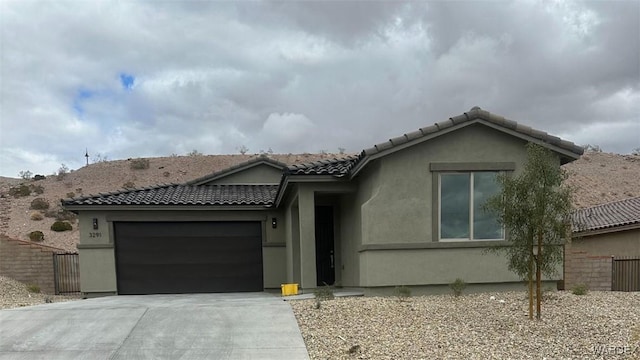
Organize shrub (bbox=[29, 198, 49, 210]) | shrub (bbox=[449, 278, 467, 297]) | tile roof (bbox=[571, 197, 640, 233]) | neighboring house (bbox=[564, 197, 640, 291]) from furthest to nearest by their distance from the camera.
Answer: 1. shrub (bbox=[29, 198, 49, 210])
2. tile roof (bbox=[571, 197, 640, 233])
3. neighboring house (bbox=[564, 197, 640, 291])
4. shrub (bbox=[449, 278, 467, 297])

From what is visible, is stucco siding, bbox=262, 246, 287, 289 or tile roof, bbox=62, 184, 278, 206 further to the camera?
stucco siding, bbox=262, 246, 287, 289

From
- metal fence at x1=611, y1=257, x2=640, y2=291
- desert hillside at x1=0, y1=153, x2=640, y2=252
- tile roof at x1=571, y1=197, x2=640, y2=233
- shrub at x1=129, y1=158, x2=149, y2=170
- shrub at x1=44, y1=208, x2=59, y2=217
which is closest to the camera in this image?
metal fence at x1=611, y1=257, x2=640, y2=291

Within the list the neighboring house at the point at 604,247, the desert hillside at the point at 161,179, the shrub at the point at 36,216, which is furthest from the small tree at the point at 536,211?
the shrub at the point at 36,216

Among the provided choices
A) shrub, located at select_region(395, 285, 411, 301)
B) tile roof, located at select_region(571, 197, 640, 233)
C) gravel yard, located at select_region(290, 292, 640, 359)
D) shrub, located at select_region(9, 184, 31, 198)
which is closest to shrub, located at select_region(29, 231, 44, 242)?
shrub, located at select_region(9, 184, 31, 198)

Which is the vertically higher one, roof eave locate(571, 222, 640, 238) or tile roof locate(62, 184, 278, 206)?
tile roof locate(62, 184, 278, 206)

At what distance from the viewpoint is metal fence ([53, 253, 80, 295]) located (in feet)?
56.4

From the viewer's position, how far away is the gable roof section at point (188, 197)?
15801mm

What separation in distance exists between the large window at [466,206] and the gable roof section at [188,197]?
693 cm

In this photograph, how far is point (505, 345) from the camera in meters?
7.11

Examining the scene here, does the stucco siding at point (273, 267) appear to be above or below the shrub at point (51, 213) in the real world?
below

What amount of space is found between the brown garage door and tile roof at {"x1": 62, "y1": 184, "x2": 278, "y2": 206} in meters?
0.76

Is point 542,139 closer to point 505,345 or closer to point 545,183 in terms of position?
point 545,183

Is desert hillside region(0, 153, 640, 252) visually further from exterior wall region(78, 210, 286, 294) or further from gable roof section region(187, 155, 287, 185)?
exterior wall region(78, 210, 286, 294)

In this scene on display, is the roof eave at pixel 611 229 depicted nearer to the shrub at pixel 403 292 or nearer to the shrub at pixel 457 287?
the shrub at pixel 457 287
